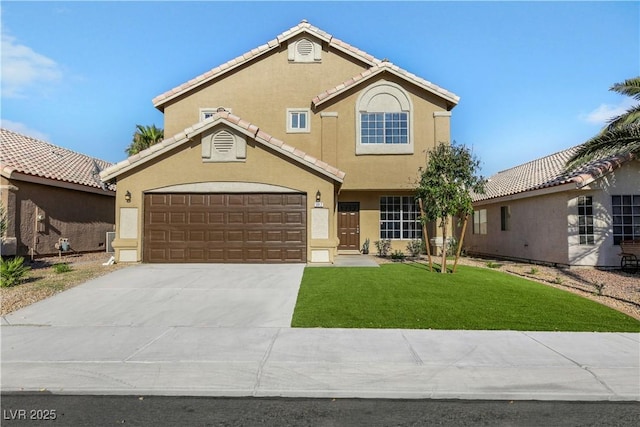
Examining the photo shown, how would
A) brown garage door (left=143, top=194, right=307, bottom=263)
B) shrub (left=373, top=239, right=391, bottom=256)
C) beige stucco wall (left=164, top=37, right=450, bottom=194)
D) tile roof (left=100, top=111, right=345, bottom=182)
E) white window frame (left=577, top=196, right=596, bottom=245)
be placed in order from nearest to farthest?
tile roof (left=100, top=111, right=345, bottom=182), brown garage door (left=143, top=194, right=307, bottom=263), white window frame (left=577, top=196, right=596, bottom=245), beige stucco wall (left=164, top=37, right=450, bottom=194), shrub (left=373, top=239, right=391, bottom=256)

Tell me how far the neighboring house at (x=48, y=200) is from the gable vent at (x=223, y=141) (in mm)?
6573

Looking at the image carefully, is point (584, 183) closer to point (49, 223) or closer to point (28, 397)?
point (28, 397)

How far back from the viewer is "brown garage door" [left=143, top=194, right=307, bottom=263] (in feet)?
47.2

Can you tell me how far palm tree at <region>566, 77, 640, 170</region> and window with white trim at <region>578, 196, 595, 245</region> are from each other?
1.66 meters

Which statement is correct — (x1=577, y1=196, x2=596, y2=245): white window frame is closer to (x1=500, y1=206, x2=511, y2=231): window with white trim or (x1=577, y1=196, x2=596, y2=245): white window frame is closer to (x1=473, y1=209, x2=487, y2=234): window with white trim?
(x1=500, y1=206, x2=511, y2=231): window with white trim

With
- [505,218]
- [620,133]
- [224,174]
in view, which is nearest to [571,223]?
[620,133]

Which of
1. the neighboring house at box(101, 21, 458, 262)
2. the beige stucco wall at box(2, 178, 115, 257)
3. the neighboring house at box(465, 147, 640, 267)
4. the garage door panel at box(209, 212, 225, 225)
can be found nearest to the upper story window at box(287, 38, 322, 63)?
the neighboring house at box(101, 21, 458, 262)

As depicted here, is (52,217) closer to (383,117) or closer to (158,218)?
(158,218)

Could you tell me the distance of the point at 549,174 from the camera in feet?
58.6

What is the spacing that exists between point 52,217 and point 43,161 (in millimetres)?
2911

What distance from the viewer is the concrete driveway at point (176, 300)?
8188mm

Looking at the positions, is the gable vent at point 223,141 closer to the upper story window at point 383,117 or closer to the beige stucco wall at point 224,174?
the beige stucco wall at point 224,174

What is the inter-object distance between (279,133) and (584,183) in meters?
11.6

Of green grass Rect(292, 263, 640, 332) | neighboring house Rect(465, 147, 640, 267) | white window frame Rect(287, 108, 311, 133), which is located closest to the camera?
green grass Rect(292, 263, 640, 332)
